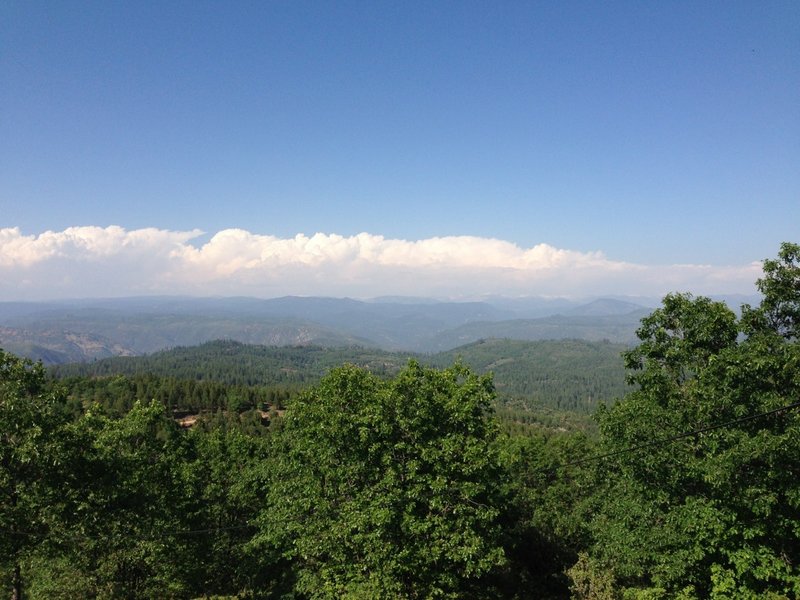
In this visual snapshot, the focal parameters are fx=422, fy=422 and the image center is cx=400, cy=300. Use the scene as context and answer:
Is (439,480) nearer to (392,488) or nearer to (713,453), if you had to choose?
(392,488)

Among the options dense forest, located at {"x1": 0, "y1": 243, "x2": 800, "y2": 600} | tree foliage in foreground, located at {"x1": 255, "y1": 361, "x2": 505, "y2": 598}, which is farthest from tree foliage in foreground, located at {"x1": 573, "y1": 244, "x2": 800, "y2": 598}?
tree foliage in foreground, located at {"x1": 255, "y1": 361, "x2": 505, "y2": 598}

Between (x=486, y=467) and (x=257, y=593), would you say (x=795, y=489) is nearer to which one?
(x=486, y=467)

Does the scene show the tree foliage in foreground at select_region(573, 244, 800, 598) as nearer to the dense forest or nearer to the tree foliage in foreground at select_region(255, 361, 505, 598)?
the dense forest

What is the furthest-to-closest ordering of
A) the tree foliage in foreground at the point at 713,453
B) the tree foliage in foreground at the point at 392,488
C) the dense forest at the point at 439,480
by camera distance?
the tree foliage in foreground at the point at 392,488 < the dense forest at the point at 439,480 < the tree foliage in foreground at the point at 713,453

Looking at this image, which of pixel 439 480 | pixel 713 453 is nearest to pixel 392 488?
pixel 439 480

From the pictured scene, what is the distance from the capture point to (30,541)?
1605 cm

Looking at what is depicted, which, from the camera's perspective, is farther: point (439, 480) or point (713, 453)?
point (439, 480)

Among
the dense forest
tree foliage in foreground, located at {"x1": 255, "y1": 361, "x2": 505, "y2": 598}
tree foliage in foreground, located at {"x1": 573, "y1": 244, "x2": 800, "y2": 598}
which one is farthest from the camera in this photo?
tree foliage in foreground, located at {"x1": 255, "y1": 361, "x2": 505, "y2": 598}

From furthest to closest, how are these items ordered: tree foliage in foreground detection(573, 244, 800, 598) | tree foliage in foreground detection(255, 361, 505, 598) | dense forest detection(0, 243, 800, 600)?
tree foliage in foreground detection(255, 361, 505, 598)
dense forest detection(0, 243, 800, 600)
tree foliage in foreground detection(573, 244, 800, 598)

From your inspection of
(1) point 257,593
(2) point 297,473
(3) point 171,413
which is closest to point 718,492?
(2) point 297,473

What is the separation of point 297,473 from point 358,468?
5.29 m

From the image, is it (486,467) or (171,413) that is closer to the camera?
(486,467)

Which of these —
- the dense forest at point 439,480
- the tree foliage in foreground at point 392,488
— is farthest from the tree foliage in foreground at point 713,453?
the tree foliage in foreground at point 392,488

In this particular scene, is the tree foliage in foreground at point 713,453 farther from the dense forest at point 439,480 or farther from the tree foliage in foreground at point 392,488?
the tree foliage in foreground at point 392,488
